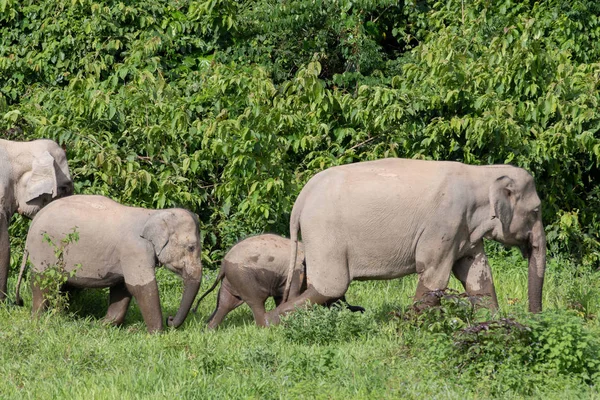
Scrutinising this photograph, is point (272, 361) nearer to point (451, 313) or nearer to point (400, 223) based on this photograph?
point (451, 313)

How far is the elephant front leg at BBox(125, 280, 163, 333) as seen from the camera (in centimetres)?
898

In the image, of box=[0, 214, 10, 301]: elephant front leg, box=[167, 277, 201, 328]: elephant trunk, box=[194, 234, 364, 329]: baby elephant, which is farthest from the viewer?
box=[0, 214, 10, 301]: elephant front leg

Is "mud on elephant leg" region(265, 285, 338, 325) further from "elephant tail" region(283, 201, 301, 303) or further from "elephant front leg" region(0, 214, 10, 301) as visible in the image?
"elephant front leg" region(0, 214, 10, 301)

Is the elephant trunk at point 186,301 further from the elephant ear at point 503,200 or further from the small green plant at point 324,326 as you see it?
the elephant ear at point 503,200

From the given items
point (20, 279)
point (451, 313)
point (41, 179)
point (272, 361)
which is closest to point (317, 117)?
point (41, 179)

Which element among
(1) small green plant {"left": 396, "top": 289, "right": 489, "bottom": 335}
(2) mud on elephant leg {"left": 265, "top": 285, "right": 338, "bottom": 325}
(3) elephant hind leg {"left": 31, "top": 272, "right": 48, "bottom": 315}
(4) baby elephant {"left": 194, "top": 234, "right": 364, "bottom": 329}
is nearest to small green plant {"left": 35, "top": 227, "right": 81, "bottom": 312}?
(3) elephant hind leg {"left": 31, "top": 272, "right": 48, "bottom": 315}

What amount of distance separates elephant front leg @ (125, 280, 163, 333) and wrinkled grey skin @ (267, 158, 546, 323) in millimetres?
878

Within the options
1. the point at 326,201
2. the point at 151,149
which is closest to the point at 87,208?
the point at 326,201

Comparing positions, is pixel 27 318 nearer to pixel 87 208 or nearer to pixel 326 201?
pixel 87 208

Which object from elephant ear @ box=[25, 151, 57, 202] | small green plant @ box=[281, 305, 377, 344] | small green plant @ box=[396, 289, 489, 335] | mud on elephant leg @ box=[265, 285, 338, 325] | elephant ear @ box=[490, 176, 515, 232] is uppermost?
elephant ear @ box=[490, 176, 515, 232]

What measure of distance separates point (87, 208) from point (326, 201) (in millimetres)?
1879

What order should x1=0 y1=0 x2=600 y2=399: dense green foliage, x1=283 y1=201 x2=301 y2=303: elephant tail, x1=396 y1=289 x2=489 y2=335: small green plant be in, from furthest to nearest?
x1=283 y1=201 x2=301 y2=303: elephant tail, x1=396 y1=289 x2=489 y2=335: small green plant, x1=0 y1=0 x2=600 y2=399: dense green foliage

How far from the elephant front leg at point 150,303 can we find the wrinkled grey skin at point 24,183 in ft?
5.10

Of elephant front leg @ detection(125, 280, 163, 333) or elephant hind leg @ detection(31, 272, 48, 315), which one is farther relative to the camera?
elephant hind leg @ detection(31, 272, 48, 315)
